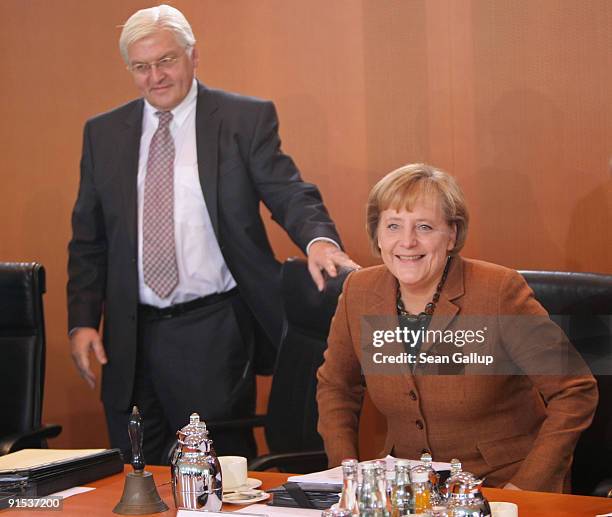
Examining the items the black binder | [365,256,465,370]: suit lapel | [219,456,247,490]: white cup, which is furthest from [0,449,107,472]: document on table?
[365,256,465,370]: suit lapel

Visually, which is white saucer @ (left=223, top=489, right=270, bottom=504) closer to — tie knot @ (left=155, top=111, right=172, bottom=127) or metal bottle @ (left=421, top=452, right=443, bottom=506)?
metal bottle @ (left=421, top=452, right=443, bottom=506)

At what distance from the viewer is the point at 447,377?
2379mm

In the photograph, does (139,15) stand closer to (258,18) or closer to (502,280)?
(258,18)

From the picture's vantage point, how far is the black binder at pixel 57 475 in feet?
6.25

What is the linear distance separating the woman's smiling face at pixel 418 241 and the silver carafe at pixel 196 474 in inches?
32.4

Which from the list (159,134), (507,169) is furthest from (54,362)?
(507,169)

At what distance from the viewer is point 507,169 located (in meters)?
3.31

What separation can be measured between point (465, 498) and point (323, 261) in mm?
1501

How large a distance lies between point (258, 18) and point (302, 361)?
1515 mm

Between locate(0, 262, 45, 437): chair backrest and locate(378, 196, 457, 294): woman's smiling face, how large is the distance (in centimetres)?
125

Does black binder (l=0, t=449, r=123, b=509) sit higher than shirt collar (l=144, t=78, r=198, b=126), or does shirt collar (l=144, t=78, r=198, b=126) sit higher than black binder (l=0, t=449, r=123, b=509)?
shirt collar (l=144, t=78, r=198, b=126)

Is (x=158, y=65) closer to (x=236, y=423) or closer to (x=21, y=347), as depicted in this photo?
(x=21, y=347)

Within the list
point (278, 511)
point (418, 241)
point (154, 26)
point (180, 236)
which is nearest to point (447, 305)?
point (418, 241)

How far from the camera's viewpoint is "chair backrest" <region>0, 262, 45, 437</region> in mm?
3074
